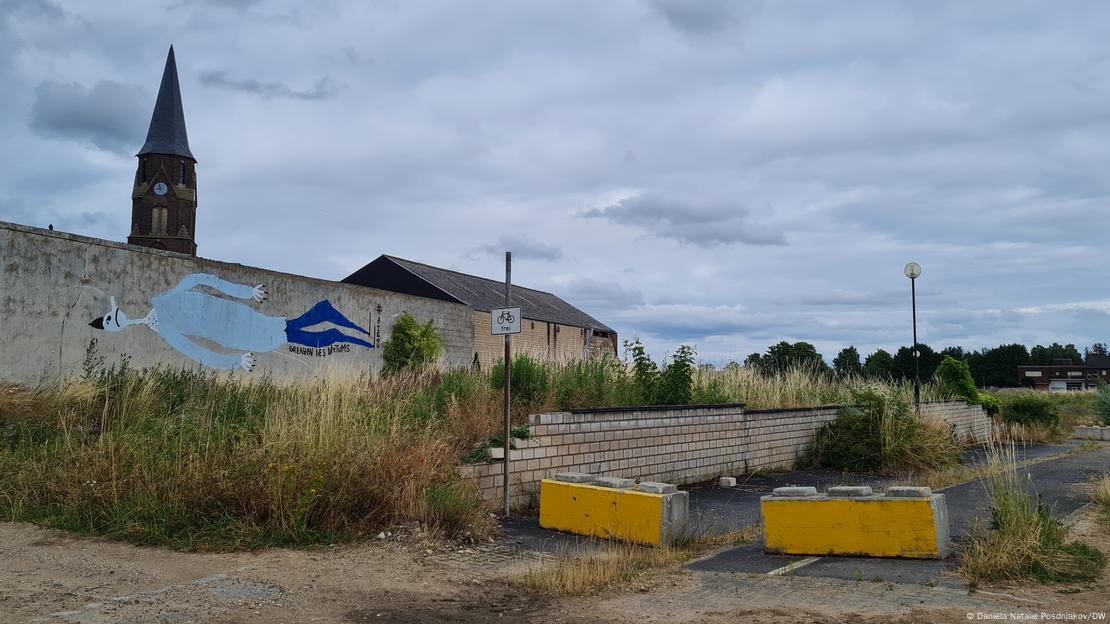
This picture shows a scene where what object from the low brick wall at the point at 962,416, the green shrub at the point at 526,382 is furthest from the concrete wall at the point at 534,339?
the low brick wall at the point at 962,416

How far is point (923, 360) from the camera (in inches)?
2387

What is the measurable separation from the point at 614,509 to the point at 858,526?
94.3 inches

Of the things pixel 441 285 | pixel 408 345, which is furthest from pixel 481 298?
pixel 408 345

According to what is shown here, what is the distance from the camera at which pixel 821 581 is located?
21.3ft

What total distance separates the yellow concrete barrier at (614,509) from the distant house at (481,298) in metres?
18.5

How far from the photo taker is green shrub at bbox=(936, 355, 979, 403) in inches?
1032

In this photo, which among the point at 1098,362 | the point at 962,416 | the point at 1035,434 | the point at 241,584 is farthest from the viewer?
the point at 1098,362

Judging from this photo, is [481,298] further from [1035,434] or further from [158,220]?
[158,220]

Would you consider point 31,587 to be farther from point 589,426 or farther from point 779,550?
point 589,426

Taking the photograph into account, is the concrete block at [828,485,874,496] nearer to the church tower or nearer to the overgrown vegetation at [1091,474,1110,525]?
the overgrown vegetation at [1091,474,1110,525]

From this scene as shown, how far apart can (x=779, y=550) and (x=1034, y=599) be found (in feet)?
7.58

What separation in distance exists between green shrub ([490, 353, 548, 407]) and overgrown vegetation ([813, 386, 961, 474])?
7.03m

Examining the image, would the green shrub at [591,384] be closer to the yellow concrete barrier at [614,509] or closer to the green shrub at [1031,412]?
the yellow concrete barrier at [614,509]

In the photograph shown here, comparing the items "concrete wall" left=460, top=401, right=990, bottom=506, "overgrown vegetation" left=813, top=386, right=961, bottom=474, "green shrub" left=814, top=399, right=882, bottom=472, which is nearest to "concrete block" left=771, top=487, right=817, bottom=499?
"concrete wall" left=460, top=401, right=990, bottom=506
